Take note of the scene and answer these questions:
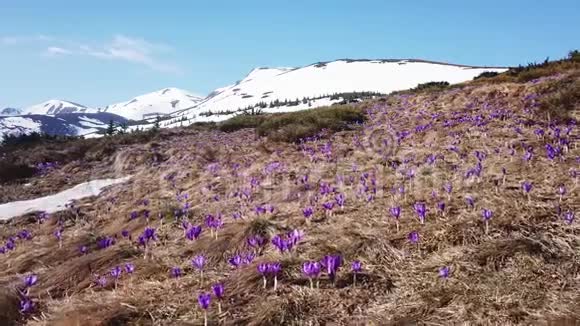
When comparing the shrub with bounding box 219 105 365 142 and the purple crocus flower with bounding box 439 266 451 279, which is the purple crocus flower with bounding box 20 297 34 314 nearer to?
the purple crocus flower with bounding box 439 266 451 279

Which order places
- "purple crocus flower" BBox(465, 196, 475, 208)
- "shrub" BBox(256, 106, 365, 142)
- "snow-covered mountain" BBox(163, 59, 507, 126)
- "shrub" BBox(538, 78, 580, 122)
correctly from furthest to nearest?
"snow-covered mountain" BBox(163, 59, 507, 126) → "shrub" BBox(256, 106, 365, 142) → "shrub" BBox(538, 78, 580, 122) → "purple crocus flower" BBox(465, 196, 475, 208)

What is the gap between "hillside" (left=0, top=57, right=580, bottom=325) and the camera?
3488mm

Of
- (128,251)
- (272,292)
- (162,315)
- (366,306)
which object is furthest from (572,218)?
(128,251)

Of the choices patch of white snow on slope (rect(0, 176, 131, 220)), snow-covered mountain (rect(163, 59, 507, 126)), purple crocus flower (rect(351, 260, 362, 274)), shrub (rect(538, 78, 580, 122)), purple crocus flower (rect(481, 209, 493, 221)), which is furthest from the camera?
snow-covered mountain (rect(163, 59, 507, 126))

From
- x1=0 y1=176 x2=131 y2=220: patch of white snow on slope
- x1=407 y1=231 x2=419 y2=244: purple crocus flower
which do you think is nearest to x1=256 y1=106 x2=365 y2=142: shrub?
x1=0 y1=176 x2=131 y2=220: patch of white snow on slope

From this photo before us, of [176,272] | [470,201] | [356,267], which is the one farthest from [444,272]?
[176,272]

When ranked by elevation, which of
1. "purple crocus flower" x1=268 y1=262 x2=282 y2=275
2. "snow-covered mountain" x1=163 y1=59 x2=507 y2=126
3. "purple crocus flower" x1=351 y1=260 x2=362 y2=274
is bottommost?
"purple crocus flower" x1=351 y1=260 x2=362 y2=274

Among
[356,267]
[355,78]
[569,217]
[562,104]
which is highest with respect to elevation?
[355,78]

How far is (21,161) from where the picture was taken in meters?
15.5

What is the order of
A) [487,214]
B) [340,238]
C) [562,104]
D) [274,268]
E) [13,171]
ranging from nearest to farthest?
[274,268]
[487,214]
[340,238]
[562,104]
[13,171]

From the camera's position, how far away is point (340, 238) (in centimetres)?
489

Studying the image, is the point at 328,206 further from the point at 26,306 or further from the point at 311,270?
the point at 26,306

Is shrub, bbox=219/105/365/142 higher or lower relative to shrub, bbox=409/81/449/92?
lower

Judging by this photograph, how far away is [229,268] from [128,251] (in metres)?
1.62
